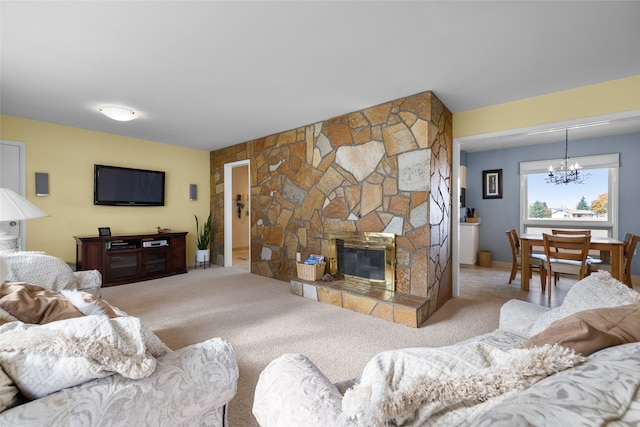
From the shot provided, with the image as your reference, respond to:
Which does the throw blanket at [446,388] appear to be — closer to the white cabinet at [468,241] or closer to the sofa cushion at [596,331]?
the sofa cushion at [596,331]

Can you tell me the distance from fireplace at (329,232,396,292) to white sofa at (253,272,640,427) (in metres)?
2.22

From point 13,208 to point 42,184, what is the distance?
2167 millimetres

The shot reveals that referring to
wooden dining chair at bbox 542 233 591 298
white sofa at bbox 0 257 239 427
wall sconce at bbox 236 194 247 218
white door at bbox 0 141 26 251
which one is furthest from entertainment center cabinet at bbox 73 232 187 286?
wooden dining chair at bbox 542 233 591 298

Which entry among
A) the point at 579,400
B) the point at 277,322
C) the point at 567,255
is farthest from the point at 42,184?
the point at 567,255

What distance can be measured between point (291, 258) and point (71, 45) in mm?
3184

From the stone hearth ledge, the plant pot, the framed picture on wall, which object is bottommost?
the stone hearth ledge

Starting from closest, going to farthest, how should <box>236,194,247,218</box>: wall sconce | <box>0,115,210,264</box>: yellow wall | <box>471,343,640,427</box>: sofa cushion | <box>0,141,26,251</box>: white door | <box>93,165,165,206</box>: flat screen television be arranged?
1. <box>471,343,640,427</box>: sofa cushion
2. <box>0,141,26,251</box>: white door
3. <box>0,115,210,264</box>: yellow wall
4. <box>93,165,165,206</box>: flat screen television
5. <box>236,194,247,218</box>: wall sconce

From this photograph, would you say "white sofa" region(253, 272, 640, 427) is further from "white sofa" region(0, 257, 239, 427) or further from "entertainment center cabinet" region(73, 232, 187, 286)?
"entertainment center cabinet" region(73, 232, 187, 286)

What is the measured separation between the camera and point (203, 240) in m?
5.17

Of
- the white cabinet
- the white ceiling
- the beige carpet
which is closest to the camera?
the white ceiling

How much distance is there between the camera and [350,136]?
11.3 ft

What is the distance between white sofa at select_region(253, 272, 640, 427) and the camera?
433 mm

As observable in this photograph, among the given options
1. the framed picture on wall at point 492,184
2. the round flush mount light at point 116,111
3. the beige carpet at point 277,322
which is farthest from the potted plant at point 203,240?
the framed picture on wall at point 492,184

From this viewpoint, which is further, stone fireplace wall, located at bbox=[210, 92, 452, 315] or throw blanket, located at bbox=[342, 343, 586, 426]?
stone fireplace wall, located at bbox=[210, 92, 452, 315]
